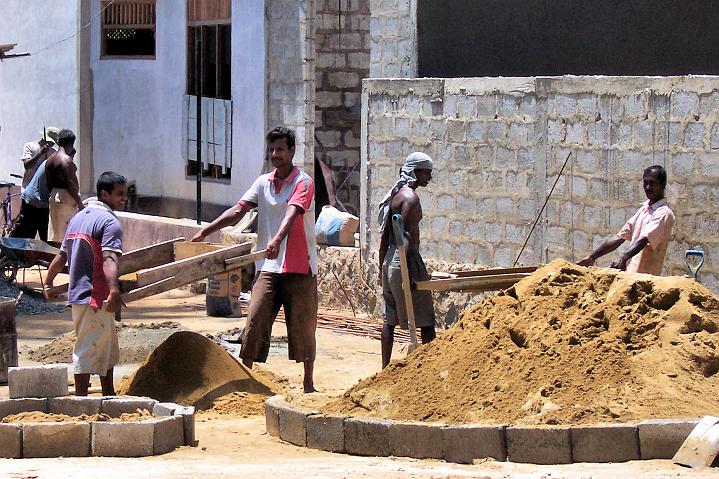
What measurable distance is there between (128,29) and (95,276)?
12660 millimetres

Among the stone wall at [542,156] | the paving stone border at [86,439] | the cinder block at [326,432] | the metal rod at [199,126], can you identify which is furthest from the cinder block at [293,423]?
the metal rod at [199,126]

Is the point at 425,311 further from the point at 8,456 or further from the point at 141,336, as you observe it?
the point at 8,456

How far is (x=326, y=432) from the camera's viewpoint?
767 centimetres

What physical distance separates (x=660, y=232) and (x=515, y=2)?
18.6ft

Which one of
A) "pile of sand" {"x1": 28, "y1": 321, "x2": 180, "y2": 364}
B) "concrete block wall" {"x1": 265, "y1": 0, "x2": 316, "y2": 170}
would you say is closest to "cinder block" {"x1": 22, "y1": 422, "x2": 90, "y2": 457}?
"pile of sand" {"x1": 28, "y1": 321, "x2": 180, "y2": 364}

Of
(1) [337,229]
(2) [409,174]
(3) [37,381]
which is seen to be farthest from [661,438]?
(1) [337,229]

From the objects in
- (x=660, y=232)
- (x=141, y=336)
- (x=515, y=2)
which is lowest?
(x=141, y=336)

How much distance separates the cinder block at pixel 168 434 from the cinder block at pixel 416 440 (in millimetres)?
1115

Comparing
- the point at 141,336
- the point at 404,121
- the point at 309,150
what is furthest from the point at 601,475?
the point at 309,150

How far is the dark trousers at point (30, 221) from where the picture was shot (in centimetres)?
1692

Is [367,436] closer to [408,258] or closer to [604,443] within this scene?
[604,443]

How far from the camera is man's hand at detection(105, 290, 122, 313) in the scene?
27.7 feet

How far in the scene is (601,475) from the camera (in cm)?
677

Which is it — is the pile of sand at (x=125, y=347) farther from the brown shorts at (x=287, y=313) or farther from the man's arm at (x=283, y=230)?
the man's arm at (x=283, y=230)
